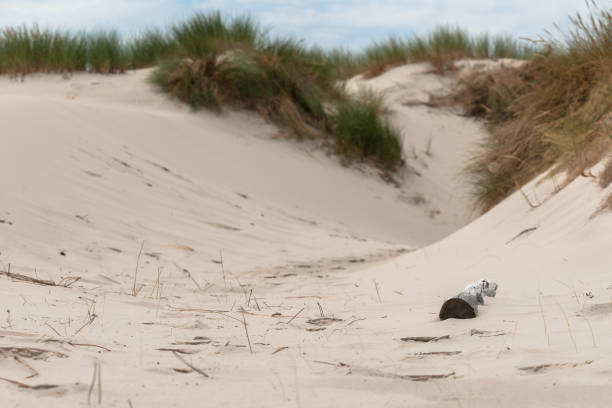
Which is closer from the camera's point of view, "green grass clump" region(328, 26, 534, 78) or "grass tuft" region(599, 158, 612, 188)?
"grass tuft" region(599, 158, 612, 188)

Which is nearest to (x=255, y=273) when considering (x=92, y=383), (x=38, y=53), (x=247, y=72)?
(x=92, y=383)

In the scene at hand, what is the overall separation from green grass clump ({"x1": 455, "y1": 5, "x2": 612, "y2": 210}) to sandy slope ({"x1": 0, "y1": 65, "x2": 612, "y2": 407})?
458 mm

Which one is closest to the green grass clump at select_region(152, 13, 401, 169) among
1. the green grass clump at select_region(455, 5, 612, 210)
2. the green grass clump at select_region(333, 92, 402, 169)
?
the green grass clump at select_region(333, 92, 402, 169)

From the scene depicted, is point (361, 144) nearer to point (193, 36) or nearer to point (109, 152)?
point (193, 36)

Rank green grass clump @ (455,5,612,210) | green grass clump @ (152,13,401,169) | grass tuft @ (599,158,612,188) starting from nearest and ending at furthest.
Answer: grass tuft @ (599,158,612,188) < green grass clump @ (455,5,612,210) < green grass clump @ (152,13,401,169)

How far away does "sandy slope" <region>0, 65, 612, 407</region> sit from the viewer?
189cm

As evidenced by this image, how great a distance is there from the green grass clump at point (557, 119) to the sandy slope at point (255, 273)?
18.0 inches

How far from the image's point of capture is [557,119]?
5.60 m

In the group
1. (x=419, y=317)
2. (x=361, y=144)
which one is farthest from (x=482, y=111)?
(x=419, y=317)

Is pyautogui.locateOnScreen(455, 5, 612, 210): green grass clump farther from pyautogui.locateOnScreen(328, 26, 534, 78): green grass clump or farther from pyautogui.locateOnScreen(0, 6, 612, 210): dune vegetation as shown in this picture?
pyautogui.locateOnScreen(328, 26, 534, 78): green grass clump

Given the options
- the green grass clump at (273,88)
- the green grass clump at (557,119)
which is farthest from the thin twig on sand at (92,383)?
the green grass clump at (273,88)

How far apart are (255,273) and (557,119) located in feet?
8.72

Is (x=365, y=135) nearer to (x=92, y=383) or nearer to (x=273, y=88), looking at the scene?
(x=273, y=88)

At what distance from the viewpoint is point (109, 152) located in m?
6.74
